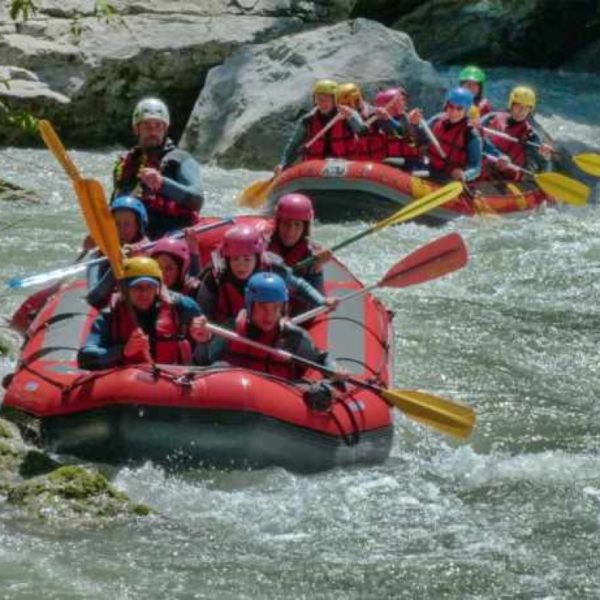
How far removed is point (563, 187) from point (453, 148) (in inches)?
50.7

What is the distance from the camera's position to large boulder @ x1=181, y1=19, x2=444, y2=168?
47.1ft

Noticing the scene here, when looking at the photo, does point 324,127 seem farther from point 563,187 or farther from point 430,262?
point 430,262

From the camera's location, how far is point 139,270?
7.46 m

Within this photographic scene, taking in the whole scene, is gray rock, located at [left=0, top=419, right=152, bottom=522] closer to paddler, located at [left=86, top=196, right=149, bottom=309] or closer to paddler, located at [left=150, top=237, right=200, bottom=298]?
paddler, located at [left=150, top=237, right=200, bottom=298]

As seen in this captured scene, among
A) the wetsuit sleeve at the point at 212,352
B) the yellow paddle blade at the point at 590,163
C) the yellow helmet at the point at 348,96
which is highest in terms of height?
the wetsuit sleeve at the point at 212,352

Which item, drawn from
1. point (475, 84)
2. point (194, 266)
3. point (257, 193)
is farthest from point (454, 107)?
point (194, 266)

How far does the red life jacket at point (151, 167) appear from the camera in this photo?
9188mm

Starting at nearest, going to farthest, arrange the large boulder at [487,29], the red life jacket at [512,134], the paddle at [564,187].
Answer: the paddle at [564,187] < the red life jacket at [512,134] < the large boulder at [487,29]

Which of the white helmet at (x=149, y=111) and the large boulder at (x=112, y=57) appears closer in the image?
the white helmet at (x=149, y=111)

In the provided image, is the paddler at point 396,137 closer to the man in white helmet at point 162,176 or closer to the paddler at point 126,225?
the man in white helmet at point 162,176

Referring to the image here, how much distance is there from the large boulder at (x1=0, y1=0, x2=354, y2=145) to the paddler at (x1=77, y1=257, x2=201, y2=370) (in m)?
6.78

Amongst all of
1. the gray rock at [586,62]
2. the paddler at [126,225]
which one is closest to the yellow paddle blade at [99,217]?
the paddler at [126,225]

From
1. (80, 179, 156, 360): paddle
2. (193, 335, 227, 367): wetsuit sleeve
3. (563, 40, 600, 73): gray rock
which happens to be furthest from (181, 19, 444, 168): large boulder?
(193, 335, 227, 367): wetsuit sleeve

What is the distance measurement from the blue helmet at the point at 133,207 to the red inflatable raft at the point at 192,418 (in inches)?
49.0
